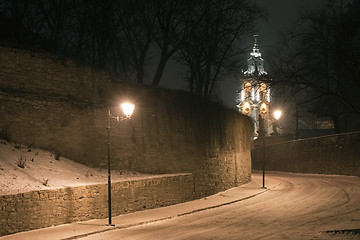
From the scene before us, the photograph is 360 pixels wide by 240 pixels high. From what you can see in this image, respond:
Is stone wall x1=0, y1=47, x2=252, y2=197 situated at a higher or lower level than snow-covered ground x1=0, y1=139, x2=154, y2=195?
higher

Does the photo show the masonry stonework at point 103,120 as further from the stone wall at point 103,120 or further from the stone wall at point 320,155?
the stone wall at point 320,155

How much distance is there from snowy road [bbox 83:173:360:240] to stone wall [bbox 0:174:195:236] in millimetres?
1628

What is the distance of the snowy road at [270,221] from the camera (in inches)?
507

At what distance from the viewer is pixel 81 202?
1509 centimetres

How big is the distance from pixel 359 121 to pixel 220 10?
1151 inches

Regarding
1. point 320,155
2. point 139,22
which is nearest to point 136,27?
point 139,22

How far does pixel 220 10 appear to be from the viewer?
31.3 meters

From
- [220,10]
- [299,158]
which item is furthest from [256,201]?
[299,158]

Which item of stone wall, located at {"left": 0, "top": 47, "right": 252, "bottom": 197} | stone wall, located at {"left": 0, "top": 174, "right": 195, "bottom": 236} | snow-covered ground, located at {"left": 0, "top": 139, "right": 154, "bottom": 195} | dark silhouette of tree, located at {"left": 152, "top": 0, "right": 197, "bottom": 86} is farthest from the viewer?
dark silhouette of tree, located at {"left": 152, "top": 0, "right": 197, "bottom": 86}

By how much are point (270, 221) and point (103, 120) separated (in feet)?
25.7

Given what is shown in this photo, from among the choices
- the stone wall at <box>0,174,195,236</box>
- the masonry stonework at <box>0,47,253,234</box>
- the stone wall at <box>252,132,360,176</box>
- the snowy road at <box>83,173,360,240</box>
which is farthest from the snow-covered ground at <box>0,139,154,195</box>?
the stone wall at <box>252,132,360,176</box>

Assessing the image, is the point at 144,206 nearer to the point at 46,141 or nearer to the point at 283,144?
the point at 46,141

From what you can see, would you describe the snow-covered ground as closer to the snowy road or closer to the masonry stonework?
the masonry stonework

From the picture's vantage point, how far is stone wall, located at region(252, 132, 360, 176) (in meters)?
33.2
